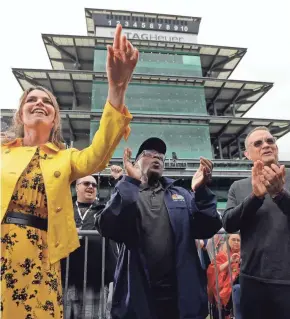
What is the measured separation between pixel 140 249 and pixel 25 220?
1.03 metres

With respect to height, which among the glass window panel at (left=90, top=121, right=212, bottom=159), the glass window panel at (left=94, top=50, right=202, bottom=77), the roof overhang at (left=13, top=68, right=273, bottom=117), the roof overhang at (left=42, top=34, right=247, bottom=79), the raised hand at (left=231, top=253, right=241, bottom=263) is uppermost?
the roof overhang at (left=42, top=34, right=247, bottom=79)

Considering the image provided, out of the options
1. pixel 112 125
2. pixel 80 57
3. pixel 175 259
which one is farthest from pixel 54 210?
pixel 80 57

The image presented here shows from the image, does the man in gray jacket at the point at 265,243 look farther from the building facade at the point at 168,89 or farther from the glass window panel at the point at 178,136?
the glass window panel at the point at 178,136

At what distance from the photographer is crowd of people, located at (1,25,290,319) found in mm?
1804

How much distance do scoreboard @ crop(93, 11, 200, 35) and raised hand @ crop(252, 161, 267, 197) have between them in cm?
3578

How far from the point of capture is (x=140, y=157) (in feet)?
10.2

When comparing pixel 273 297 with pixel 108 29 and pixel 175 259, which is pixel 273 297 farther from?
pixel 108 29

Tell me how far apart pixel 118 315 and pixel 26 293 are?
37.2 inches

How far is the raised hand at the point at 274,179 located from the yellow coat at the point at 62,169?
4.03 ft

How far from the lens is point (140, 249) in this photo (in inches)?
101

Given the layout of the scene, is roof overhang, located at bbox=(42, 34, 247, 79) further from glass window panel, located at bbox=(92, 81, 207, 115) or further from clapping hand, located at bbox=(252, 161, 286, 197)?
clapping hand, located at bbox=(252, 161, 286, 197)

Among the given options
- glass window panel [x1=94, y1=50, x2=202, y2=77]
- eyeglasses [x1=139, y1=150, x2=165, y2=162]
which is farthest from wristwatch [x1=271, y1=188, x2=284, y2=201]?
glass window panel [x1=94, y1=50, x2=202, y2=77]

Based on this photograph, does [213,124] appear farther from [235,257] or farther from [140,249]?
[140,249]

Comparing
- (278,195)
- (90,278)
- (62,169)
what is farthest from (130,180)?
(90,278)
